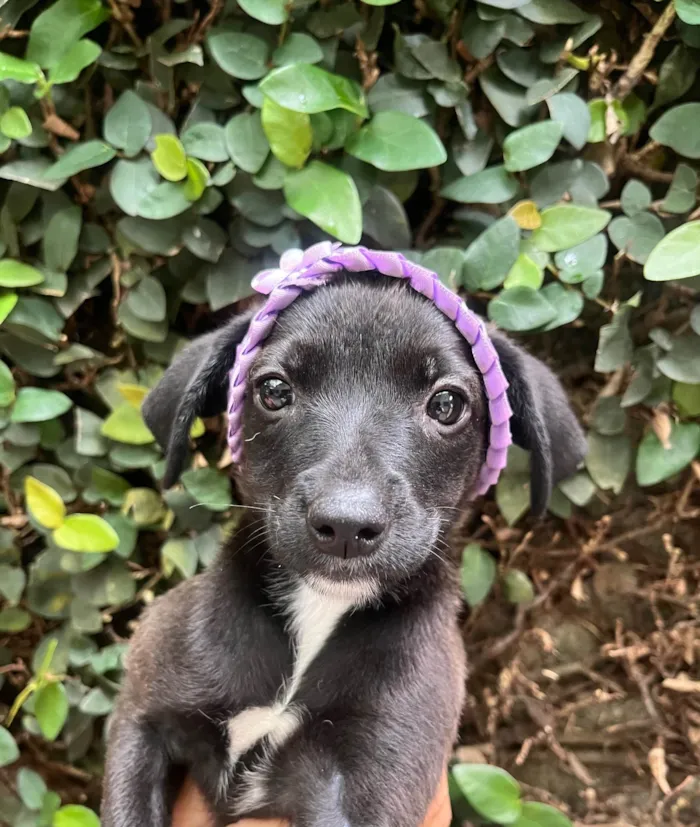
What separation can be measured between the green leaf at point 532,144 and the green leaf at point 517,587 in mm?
1235

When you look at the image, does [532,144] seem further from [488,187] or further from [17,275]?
[17,275]

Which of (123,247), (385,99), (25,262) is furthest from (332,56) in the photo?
(25,262)

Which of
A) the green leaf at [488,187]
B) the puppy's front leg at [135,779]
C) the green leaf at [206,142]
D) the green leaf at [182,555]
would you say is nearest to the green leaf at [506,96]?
the green leaf at [488,187]

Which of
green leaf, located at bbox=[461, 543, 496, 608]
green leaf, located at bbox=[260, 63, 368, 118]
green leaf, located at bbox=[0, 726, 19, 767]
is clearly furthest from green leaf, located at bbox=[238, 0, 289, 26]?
green leaf, located at bbox=[0, 726, 19, 767]

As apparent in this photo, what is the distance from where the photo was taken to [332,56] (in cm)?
184

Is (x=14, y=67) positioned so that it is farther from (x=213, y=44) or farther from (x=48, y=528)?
(x=48, y=528)

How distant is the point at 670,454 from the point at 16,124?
6.53ft

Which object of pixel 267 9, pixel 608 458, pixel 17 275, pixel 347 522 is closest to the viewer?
pixel 347 522

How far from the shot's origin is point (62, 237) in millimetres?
1988

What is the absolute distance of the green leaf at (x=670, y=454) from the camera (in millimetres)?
1978

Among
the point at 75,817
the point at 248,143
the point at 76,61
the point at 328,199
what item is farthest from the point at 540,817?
the point at 76,61

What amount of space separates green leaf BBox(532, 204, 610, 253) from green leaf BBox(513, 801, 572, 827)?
1.60m

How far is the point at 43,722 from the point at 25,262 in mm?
1406

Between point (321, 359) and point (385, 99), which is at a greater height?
A: point (385, 99)
